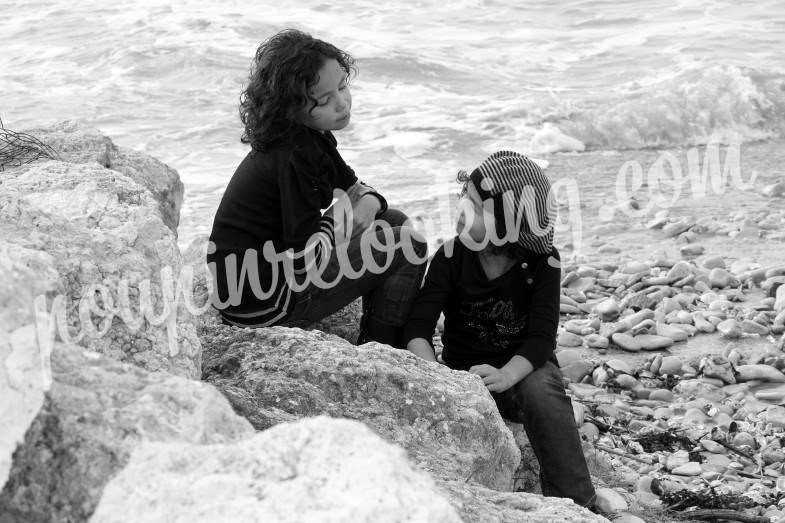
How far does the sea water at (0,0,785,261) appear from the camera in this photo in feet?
26.2

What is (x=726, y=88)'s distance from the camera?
9758 mm

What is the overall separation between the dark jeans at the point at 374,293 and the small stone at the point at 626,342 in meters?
1.24

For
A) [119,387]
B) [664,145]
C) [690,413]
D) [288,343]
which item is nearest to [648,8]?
[664,145]

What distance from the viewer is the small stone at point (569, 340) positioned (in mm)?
4574

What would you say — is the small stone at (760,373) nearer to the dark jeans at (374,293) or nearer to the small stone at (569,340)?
the small stone at (569,340)

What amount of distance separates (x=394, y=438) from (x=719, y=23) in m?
11.8

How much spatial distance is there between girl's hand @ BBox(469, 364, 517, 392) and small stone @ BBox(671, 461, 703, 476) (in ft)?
2.15

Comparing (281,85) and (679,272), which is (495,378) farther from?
(679,272)

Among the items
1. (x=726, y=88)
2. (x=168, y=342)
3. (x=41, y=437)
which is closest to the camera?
(x=41, y=437)

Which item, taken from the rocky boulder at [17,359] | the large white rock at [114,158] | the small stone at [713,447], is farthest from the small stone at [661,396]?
the rocky boulder at [17,359]

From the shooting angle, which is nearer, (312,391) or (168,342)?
(168,342)

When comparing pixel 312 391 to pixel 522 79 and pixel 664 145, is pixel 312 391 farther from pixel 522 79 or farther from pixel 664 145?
pixel 522 79

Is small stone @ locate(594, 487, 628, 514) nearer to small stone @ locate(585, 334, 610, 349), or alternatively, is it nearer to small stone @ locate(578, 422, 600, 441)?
small stone @ locate(578, 422, 600, 441)

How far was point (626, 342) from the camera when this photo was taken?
14.7 ft
